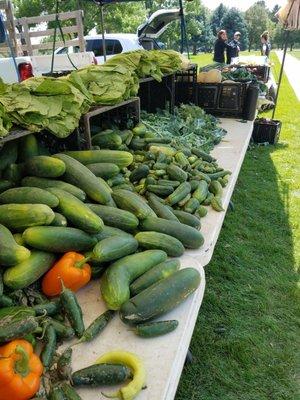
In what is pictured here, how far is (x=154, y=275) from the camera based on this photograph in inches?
72.1

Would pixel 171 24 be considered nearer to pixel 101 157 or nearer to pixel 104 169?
pixel 101 157

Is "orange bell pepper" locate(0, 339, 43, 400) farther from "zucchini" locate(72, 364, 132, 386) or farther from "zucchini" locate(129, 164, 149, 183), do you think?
"zucchini" locate(129, 164, 149, 183)

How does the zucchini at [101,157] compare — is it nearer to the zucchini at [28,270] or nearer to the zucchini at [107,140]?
the zucchini at [107,140]

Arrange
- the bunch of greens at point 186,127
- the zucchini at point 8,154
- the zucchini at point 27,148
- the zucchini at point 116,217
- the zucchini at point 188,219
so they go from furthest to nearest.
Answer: the bunch of greens at point 186,127, the zucchini at point 188,219, the zucchini at point 27,148, the zucchini at point 8,154, the zucchini at point 116,217

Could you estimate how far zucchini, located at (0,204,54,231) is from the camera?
1780mm

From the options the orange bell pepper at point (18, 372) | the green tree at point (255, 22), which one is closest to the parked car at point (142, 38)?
the orange bell pepper at point (18, 372)

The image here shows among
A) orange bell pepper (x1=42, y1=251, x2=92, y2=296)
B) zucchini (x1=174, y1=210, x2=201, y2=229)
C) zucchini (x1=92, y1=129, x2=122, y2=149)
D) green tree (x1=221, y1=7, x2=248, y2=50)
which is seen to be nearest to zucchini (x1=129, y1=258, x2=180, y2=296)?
orange bell pepper (x1=42, y1=251, x2=92, y2=296)

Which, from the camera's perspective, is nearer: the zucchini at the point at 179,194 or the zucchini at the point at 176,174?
the zucchini at the point at 179,194

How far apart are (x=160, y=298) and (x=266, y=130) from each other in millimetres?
6738

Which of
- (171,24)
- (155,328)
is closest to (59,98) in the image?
(155,328)

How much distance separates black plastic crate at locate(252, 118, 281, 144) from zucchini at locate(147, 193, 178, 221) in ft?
18.9

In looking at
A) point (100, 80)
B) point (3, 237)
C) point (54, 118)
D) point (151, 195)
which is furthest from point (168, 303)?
point (100, 80)

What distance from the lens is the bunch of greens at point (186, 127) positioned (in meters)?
4.21

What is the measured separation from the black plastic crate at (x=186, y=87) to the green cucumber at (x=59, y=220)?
15.5 feet
